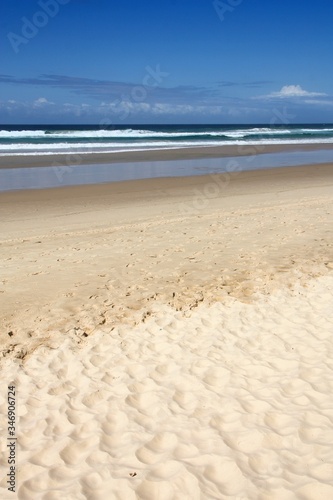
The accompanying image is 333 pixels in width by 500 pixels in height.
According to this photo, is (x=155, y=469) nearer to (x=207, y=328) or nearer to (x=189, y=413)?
(x=189, y=413)

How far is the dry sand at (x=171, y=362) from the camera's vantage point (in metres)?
3.62

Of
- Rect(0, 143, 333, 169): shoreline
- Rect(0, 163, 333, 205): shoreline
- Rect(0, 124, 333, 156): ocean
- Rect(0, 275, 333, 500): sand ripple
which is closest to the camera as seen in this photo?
Rect(0, 275, 333, 500): sand ripple

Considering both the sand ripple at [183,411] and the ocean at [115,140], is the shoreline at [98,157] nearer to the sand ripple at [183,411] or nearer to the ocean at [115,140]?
the ocean at [115,140]

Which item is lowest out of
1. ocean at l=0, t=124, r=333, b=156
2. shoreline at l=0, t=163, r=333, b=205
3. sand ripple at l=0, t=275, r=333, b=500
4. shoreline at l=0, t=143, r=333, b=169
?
sand ripple at l=0, t=275, r=333, b=500

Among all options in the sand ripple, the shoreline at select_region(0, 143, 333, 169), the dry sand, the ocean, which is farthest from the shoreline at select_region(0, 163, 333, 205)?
the ocean

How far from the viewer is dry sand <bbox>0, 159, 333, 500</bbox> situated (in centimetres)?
362

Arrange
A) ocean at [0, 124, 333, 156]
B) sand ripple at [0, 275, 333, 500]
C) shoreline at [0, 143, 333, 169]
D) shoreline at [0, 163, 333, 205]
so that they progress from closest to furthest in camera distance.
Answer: sand ripple at [0, 275, 333, 500] < shoreline at [0, 163, 333, 205] < shoreline at [0, 143, 333, 169] < ocean at [0, 124, 333, 156]

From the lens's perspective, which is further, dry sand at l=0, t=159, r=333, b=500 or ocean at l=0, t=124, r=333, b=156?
ocean at l=0, t=124, r=333, b=156

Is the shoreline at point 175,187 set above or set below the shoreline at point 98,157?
below

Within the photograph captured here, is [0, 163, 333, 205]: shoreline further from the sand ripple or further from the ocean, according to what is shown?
the ocean

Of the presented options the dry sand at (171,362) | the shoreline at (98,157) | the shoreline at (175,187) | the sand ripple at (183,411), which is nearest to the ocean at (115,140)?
the shoreline at (98,157)

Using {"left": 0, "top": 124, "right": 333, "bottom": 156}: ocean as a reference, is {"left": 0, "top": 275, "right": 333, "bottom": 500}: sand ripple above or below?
below

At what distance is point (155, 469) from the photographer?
11.9ft

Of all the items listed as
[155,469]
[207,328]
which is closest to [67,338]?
[207,328]
